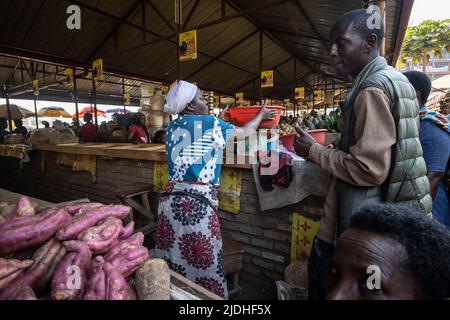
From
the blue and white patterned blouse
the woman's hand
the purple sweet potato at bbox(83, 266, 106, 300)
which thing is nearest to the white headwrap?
the blue and white patterned blouse

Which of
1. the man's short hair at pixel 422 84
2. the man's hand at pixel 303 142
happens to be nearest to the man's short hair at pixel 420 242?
the man's hand at pixel 303 142

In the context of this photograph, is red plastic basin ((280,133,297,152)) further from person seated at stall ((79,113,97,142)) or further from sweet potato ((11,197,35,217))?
person seated at stall ((79,113,97,142))

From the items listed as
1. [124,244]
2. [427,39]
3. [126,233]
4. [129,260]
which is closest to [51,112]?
[126,233]

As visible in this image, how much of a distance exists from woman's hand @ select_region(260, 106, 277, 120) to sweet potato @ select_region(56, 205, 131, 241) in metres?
1.24

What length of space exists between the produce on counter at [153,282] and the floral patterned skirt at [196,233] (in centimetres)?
83

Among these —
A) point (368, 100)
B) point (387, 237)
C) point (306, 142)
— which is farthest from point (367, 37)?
point (387, 237)

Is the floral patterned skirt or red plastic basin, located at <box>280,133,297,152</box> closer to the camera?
the floral patterned skirt

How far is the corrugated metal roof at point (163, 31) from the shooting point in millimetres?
5664

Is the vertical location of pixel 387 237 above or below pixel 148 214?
above

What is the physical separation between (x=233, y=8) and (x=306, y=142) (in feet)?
25.0

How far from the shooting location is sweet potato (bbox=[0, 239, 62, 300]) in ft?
2.75

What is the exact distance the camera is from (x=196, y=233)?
1.86 m
